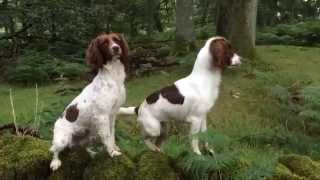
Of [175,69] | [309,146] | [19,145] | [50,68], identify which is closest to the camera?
[19,145]

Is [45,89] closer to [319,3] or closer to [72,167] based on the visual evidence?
[72,167]

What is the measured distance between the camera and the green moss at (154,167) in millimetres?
6410

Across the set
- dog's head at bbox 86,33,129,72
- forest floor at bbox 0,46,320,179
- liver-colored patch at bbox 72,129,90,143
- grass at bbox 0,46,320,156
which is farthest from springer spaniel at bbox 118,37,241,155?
grass at bbox 0,46,320,156

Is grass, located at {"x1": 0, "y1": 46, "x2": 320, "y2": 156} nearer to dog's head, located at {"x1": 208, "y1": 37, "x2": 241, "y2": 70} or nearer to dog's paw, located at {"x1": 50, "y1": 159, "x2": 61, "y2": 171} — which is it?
dog's paw, located at {"x1": 50, "y1": 159, "x2": 61, "y2": 171}

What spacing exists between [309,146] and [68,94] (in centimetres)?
476

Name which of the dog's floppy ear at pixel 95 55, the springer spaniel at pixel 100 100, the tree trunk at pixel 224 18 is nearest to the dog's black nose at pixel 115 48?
the springer spaniel at pixel 100 100

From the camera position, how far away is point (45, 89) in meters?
13.7

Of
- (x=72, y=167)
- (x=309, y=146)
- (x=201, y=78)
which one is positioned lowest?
(x=309, y=146)

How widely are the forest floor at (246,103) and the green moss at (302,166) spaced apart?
2.15 metres

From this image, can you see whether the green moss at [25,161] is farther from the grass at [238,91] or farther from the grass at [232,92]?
the grass at [232,92]

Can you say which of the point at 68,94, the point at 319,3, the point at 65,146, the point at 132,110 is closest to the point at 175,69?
the point at 68,94

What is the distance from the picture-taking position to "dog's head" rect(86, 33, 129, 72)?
6324 mm

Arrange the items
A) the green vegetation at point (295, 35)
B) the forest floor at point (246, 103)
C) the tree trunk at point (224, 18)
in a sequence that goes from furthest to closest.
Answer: the green vegetation at point (295, 35), the tree trunk at point (224, 18), the forest floor at point (246, 103)

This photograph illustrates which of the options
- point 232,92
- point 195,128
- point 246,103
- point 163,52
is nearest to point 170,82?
point 232,92
